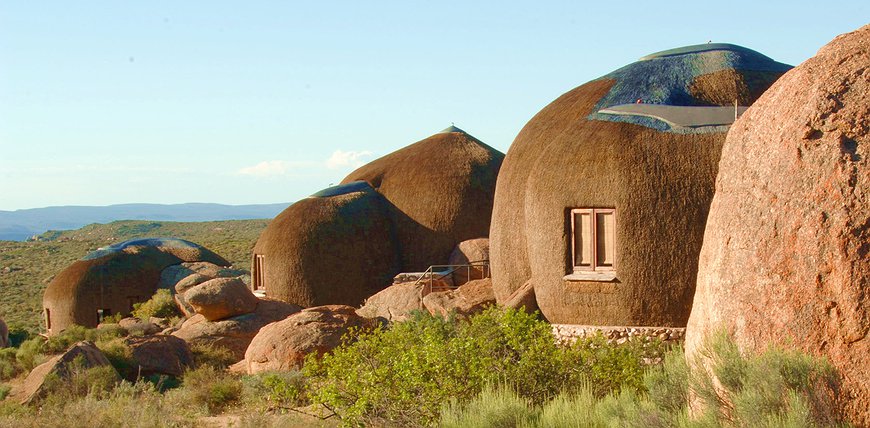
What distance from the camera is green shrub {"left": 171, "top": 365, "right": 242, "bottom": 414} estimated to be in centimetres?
1361

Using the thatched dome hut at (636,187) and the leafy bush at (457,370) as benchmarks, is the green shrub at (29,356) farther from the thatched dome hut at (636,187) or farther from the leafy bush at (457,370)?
the leafy bush at (457,370)

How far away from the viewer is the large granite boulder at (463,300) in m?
17.6

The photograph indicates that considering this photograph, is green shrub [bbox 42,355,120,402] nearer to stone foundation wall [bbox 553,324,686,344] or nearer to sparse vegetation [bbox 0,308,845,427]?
sparse vegetation [bbox 0,308,845,427]

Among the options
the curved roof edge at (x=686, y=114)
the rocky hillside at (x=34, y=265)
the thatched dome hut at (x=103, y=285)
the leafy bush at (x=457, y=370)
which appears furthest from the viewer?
the rocky hillside at (x=34, y=265)

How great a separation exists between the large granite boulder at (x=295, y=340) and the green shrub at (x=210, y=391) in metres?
0.58

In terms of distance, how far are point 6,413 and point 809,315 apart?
10.2 m

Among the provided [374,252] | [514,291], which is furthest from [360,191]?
[514,291]

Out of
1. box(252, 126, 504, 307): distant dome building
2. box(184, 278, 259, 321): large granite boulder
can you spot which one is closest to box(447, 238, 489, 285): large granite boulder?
box(252, 126, 504, 307): distant dome building

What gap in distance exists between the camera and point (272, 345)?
15867mm

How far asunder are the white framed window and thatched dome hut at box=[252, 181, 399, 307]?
10.9 metres

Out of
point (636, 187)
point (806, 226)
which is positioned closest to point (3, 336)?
point (636, 187)

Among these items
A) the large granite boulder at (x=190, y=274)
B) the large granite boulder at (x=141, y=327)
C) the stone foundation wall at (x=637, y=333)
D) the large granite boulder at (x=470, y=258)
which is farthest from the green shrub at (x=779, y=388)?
the large granite boulder at (x=190, y=274)

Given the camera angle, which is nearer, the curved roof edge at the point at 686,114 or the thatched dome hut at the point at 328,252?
the curved roof edge at the point at 686,114

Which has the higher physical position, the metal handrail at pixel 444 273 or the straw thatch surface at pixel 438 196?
the straw thatch surface at pixel 438 196
